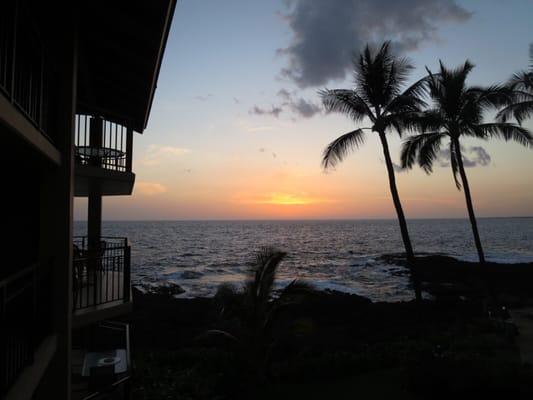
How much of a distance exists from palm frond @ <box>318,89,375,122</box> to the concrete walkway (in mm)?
10492

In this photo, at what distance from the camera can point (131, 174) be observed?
9180 millimetres

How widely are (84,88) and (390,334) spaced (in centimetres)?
1663

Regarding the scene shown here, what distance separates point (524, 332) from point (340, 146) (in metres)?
11.2

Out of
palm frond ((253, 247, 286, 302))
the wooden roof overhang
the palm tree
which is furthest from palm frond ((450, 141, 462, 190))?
the wooden roof overhang

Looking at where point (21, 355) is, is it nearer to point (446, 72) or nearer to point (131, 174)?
point (131, 174)

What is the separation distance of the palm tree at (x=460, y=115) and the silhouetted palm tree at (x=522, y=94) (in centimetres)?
99

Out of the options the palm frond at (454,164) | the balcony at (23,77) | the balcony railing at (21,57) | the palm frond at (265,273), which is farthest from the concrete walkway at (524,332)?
the balcony railing at (21,57)

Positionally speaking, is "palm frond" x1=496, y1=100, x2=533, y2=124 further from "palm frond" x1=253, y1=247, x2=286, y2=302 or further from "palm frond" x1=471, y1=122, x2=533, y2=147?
"palm frond" x1=253, y1=247, x2=286, y2=302

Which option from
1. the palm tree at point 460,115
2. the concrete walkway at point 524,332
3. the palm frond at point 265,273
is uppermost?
the palm tree at point 460,115

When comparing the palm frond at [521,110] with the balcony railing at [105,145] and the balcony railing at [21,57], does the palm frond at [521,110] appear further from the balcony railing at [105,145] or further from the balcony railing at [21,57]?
the balcony railing at [21,57]

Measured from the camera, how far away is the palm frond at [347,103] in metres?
16.7

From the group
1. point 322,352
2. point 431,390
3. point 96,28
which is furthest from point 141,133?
point 431,390

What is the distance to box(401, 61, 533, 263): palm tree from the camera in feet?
55.1

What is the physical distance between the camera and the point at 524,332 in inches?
645
